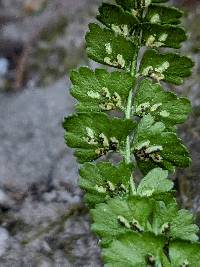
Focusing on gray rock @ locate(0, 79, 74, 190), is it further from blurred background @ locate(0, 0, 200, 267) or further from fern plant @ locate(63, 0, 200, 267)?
fern plant @ locate(63, 0, 200, 267)

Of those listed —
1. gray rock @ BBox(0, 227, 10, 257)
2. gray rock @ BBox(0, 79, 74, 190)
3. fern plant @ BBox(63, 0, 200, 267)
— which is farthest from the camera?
gray rock @ BBox(0, 79, 74, 190)

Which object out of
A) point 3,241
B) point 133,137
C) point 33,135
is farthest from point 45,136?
point 133,137

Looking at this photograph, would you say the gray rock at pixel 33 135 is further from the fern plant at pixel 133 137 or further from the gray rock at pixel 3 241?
the fern plant at pixel 133 137

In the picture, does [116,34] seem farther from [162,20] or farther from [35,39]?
[35,39]

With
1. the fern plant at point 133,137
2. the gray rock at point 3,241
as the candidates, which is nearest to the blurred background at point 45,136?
the gray rock at point 3,241

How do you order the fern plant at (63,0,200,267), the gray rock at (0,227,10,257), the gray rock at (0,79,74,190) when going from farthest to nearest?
the gray rock at (0,79,74,190) → the gray rock at (0,227,10,257) → the fern plant at (63,0,200,267)

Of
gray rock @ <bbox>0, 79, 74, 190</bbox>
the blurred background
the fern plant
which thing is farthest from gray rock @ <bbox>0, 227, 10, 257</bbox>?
the fern plant
